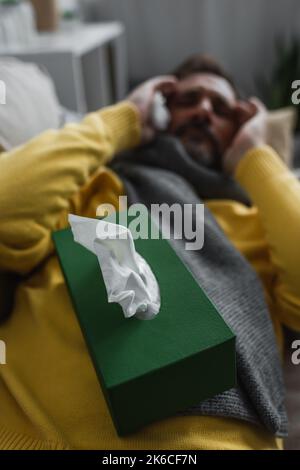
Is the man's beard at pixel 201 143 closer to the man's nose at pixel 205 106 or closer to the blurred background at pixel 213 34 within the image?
the man's nose at pixel 205 106

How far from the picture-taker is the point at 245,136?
0.84m

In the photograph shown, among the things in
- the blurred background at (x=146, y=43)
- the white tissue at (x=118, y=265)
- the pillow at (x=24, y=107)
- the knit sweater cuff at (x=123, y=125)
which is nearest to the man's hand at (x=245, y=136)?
the blurred background at (x=146, y=43)

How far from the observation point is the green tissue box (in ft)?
1.15

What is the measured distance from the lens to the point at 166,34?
1.85 metres

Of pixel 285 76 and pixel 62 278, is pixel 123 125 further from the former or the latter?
pixel 285 76

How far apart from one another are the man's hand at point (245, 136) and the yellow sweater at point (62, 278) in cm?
5

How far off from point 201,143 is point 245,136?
102mm

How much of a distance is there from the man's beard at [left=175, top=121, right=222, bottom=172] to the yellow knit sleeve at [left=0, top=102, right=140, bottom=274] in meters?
0.26

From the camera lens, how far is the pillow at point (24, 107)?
2.33ft

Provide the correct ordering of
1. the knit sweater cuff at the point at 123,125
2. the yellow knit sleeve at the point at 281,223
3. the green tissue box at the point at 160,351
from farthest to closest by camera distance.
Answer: the knit sweater cuff at the point at 123,125 < the yellow knit sleeve at the point at 281,223 < the green tissue box at the point at 160,351

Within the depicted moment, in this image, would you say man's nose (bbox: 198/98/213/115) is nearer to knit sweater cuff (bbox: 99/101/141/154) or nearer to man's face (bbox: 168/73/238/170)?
man's face (bbox: 168/73/238/170)

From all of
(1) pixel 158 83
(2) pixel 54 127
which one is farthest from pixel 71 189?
(1) pixel 158 83

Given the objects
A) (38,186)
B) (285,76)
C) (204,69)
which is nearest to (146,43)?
(285,76)

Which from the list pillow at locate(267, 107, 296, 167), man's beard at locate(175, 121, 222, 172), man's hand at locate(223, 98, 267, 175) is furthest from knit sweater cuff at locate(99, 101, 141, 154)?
pillow at locate(267, 107, 296, 167)
